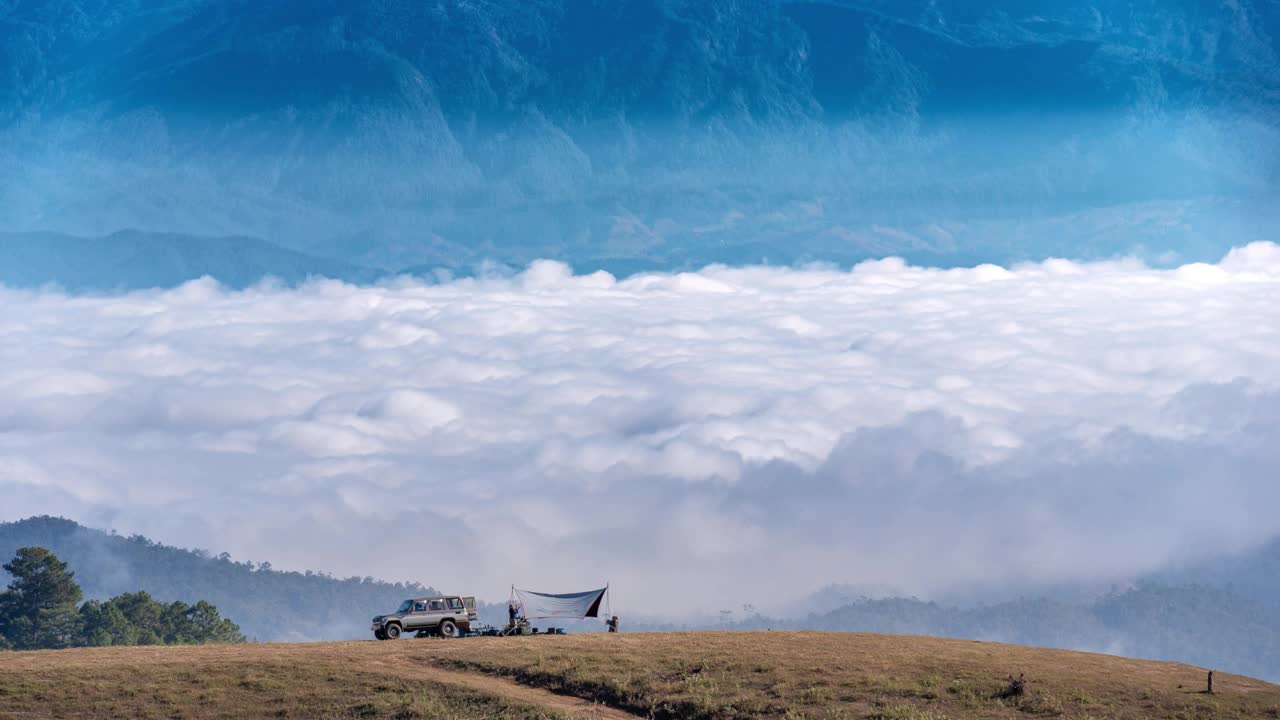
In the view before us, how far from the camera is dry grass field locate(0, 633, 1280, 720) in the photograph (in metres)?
55.1

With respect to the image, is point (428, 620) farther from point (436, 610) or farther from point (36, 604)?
point (36, 604)

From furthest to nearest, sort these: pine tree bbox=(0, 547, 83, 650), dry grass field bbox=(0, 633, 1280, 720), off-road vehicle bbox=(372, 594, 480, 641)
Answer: pine tree bbox=(0, 547, 83, 650) < off-road vehicle bbox=(372, 594, 480, 641) < dry grass field bbox=(0, 633, 1280, 720)

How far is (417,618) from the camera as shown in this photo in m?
75.7

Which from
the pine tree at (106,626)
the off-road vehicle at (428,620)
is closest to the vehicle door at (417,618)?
the off-road vehicle at (428,620)

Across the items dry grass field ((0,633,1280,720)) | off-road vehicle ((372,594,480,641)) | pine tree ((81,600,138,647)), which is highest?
pine tree ((81,600,138,647))

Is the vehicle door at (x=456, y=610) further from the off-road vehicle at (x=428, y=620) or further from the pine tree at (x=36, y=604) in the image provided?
the pine tree at (x=36, y=604)

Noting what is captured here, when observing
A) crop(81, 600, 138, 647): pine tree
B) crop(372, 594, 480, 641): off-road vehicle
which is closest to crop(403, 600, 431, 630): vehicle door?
crop(372, 594, 480, 641): off-road vehicle

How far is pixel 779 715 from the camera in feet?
177

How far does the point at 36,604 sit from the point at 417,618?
121942 millimetres

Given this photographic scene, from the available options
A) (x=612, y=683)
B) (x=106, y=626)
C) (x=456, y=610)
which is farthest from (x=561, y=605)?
(x=106, y=626)

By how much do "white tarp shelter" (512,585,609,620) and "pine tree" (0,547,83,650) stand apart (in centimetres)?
11577

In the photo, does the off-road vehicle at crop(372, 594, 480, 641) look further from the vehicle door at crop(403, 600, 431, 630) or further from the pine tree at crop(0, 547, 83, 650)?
the pine tree at crop(0, 547, 83, 650)

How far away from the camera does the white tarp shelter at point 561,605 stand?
265ft

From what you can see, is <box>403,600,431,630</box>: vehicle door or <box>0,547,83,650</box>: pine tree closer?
<box>403,600,431,630</box>: vehicle door
